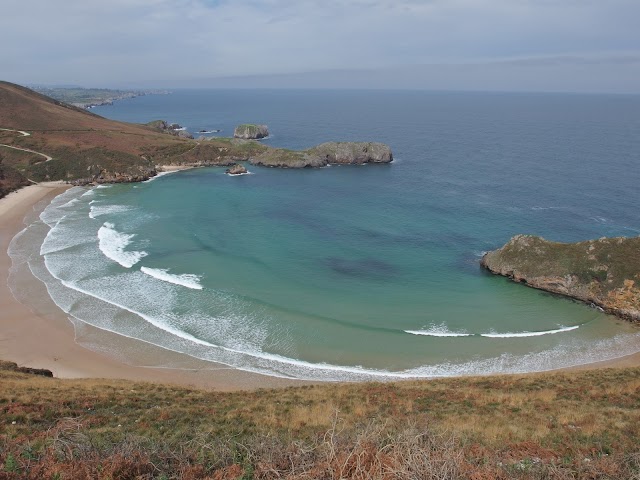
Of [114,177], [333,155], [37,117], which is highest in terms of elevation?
[37,117]

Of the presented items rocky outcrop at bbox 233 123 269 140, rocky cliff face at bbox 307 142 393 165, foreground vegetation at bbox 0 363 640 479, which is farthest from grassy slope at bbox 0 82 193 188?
foreground vegetation at bbox 0 363 640 479

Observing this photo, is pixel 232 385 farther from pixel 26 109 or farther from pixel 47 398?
pixel 26 109

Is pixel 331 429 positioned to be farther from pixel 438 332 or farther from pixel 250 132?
pixel 250 132

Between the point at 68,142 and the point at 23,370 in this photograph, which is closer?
the point at 23,370

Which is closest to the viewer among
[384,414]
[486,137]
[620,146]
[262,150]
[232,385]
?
[384,414]

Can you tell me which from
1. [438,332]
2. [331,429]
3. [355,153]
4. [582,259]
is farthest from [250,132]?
[331,429]

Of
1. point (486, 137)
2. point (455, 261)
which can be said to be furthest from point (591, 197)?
point (486, 137)

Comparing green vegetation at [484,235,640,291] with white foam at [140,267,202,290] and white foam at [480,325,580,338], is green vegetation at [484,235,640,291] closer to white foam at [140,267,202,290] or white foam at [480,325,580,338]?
white foam at [480,325,580,338]
